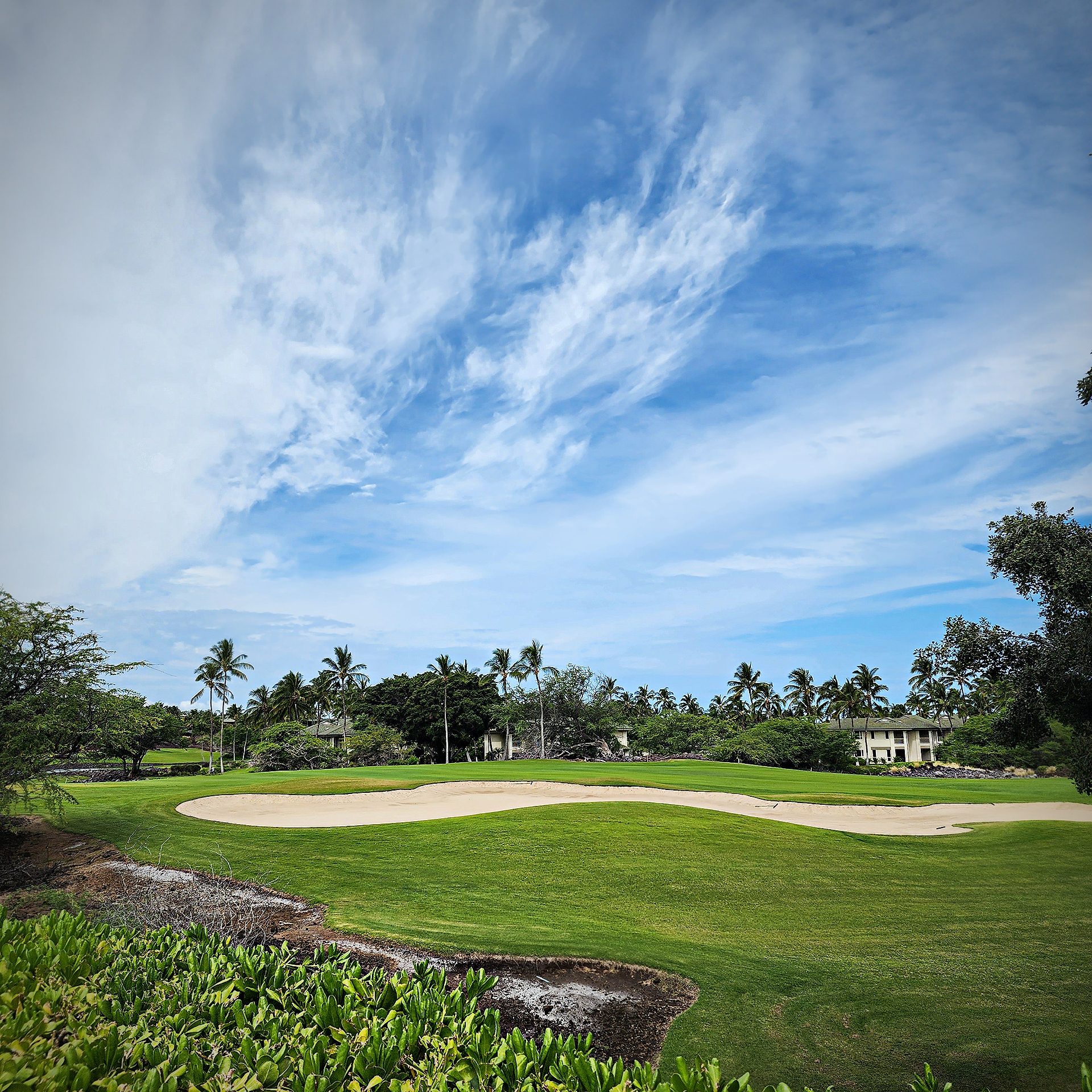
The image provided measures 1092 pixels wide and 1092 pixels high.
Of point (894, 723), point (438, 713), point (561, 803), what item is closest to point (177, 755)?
point (438, 713)

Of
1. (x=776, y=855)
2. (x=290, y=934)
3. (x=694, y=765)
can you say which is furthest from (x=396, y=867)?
(x=694, y=765)

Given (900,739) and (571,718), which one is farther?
(900,739)

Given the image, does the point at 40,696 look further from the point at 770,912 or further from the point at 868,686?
the point at 868,686

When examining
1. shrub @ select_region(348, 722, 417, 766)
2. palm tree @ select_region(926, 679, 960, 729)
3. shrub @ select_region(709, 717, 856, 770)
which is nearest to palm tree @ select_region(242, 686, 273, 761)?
shrub @ select_region(348, 722, 417, 766)

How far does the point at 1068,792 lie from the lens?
29.8 metres

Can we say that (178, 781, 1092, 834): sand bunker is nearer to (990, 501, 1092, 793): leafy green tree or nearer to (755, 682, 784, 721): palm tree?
(990, 501, 1092, 793): leafy green tree

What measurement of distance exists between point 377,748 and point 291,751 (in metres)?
11.3

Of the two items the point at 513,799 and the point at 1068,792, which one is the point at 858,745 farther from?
the point at 513,799

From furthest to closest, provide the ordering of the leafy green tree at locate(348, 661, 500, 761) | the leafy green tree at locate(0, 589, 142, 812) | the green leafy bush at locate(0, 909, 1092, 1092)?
the leafy green tree at locate(348, 661, 500, 761) < the leafy green tree at locate(0, 589, 142, 812) < the green leafy bush at locate(0, 909, 1092, 1092)

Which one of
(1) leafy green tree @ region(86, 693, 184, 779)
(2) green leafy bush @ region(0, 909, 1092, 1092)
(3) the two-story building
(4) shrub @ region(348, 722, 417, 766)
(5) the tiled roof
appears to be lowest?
(3) the two-story building

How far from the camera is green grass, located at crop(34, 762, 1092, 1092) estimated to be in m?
6.94

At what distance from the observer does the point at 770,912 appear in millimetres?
11109

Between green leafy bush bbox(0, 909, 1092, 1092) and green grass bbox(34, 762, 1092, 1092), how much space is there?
3854 millimetres

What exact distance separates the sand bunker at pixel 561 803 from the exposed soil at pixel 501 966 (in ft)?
19.2
